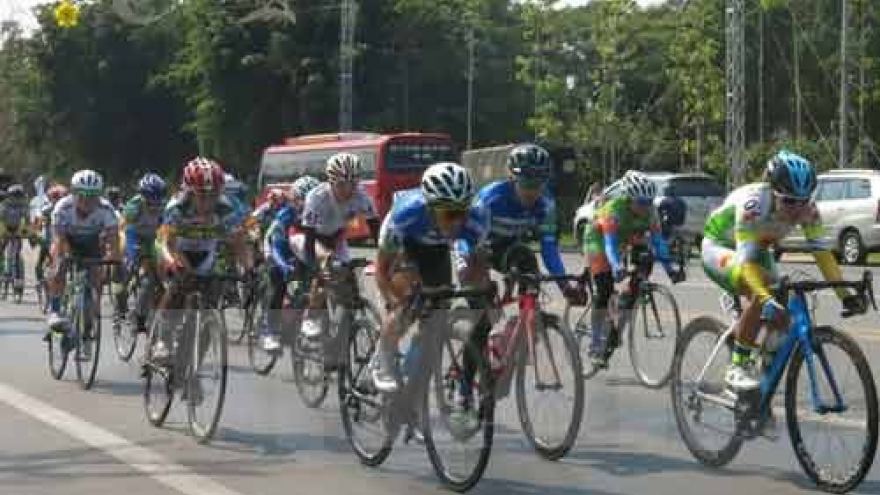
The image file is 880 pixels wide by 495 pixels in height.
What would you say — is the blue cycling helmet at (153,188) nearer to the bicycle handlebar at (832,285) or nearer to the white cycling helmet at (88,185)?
the white cycling helmet at (88,185)

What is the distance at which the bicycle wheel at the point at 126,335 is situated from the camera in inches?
527

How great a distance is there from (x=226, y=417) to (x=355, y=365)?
5.96 feet

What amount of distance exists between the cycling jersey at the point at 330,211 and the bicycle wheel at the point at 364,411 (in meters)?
2.14

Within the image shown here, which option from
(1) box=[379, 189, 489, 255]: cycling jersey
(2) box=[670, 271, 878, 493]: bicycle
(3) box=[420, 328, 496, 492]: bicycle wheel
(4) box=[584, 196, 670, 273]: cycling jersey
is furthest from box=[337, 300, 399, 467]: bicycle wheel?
(4) box=[584, 196, 670, 273]: cycling jersey

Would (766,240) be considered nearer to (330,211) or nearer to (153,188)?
(330,211)

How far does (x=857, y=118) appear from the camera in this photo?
53562mm

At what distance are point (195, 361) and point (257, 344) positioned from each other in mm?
3643

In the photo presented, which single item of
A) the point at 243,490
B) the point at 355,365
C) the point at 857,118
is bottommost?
the point at 243,490

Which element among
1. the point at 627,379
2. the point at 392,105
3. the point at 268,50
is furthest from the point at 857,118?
the point at 627,379

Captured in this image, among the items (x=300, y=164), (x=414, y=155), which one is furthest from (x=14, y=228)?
(x=300, y=164)

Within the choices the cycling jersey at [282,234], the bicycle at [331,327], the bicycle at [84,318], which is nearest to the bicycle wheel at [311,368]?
the bicycle at [331,327]

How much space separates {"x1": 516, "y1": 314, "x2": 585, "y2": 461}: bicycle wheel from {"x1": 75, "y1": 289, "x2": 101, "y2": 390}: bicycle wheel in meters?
4.62

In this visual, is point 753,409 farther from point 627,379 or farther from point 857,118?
point 857,118

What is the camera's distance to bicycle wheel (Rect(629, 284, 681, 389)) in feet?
38.9
